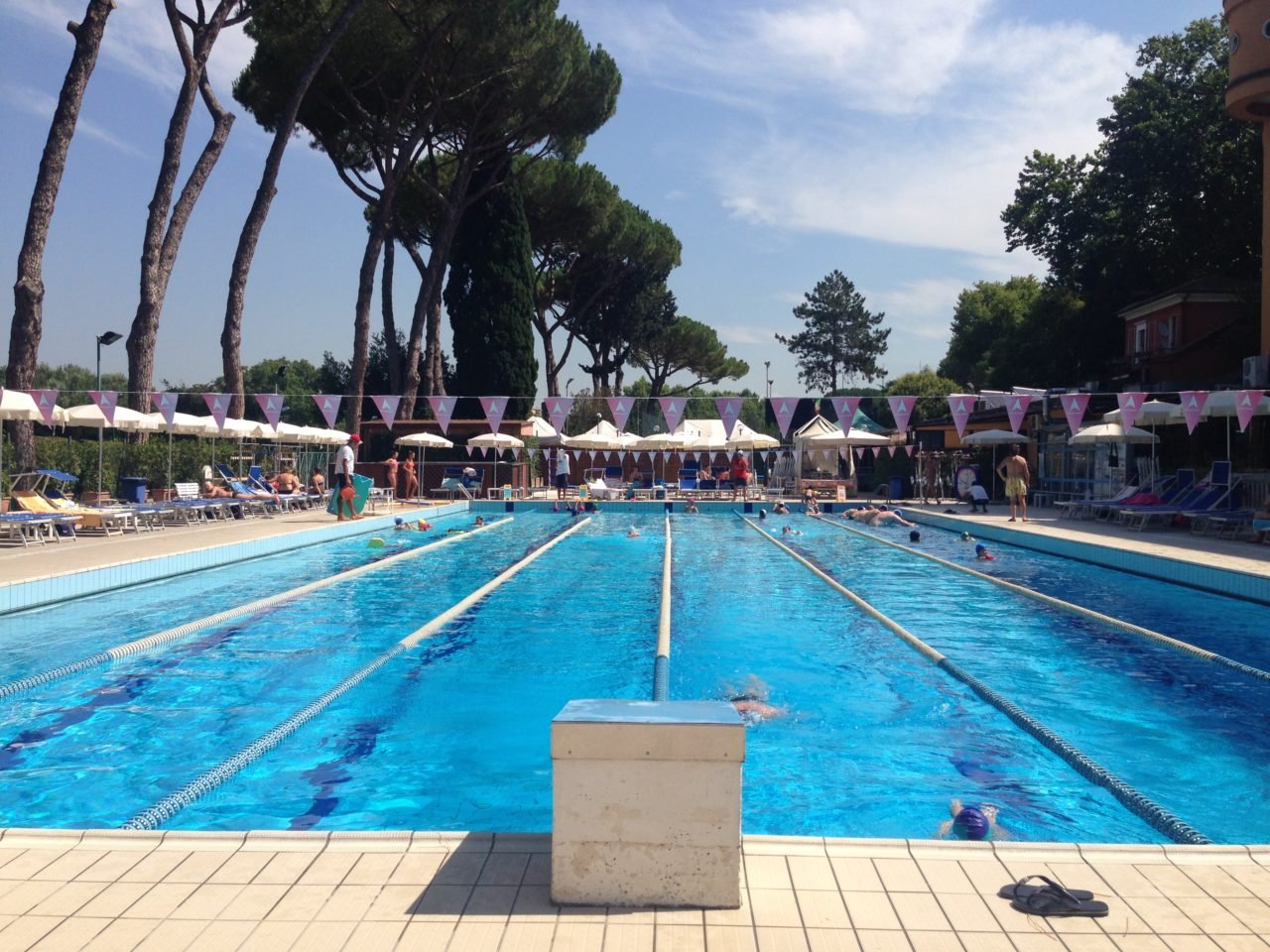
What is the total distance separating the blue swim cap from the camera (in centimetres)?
430

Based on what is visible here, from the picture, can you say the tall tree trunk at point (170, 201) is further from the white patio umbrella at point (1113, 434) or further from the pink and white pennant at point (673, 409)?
the white patio umbrella at point (1113, 434)

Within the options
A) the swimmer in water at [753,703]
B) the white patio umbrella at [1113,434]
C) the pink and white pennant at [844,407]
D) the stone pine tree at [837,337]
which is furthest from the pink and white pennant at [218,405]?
the stone pine tree at [837,337]

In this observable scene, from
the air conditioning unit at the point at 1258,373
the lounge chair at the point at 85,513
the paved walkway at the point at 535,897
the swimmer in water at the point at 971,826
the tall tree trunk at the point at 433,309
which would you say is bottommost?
the swimmer in water at the point at 971,826

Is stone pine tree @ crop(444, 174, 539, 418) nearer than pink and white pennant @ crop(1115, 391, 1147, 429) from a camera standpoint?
No

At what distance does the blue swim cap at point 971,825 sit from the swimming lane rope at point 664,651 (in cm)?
205

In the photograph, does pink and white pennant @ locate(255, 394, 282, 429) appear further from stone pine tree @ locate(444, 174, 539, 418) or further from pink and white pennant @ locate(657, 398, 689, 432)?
stone pine tree @ locate(444, 174, 539, 418)

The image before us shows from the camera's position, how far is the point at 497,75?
89.4 feet

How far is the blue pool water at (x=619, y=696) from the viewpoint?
190 inches

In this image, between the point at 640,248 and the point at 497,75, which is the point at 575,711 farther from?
the point at 640,248

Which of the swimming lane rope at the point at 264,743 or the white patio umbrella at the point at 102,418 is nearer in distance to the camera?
the swimming lane rope at the point at 264,743

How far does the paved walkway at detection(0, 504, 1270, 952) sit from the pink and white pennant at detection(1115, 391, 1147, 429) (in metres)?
14.6

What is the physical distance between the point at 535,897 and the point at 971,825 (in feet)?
7.55

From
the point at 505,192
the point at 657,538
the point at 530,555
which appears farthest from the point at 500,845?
the point at 505,192

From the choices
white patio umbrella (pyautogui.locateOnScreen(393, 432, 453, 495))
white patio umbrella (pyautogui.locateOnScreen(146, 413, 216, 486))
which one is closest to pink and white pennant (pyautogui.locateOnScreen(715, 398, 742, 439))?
white patio umbrella (pyautogui.locateOnScreen(393, 432, 453, 495))
